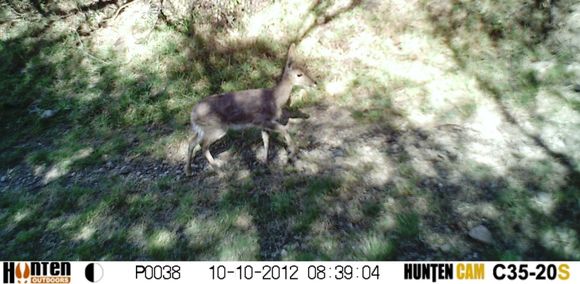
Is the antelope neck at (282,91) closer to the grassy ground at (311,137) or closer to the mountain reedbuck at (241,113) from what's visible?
the mountain reedbuck at (241,113)

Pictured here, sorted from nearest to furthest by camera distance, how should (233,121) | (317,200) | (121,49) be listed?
1. (317,200)
2. (233,121)
3. (121,49)

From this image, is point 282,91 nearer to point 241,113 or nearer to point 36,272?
point 241,113

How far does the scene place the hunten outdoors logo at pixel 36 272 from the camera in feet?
17.3

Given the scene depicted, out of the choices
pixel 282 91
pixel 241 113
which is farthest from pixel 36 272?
pixel 282 91

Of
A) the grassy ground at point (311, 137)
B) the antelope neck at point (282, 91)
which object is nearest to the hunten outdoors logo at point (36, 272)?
the grassy ground at point (311, 137)

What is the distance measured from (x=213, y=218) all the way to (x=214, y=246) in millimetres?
556

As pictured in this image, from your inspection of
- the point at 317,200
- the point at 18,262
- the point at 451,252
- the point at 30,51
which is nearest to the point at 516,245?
the point at 451,252

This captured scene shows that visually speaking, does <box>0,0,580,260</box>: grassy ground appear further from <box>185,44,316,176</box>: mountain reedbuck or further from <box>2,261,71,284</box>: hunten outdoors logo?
<box>185,44,316,176</box>: mountain reedbuck

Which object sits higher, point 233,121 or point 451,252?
point 233,121

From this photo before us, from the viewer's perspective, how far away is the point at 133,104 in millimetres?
8688

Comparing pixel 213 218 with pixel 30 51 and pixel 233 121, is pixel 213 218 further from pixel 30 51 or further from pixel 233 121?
pixel 30 51

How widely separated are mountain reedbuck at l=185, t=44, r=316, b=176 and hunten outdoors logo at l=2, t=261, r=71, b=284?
8.13 ft

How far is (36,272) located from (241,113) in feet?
13.2

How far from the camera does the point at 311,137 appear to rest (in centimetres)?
721
